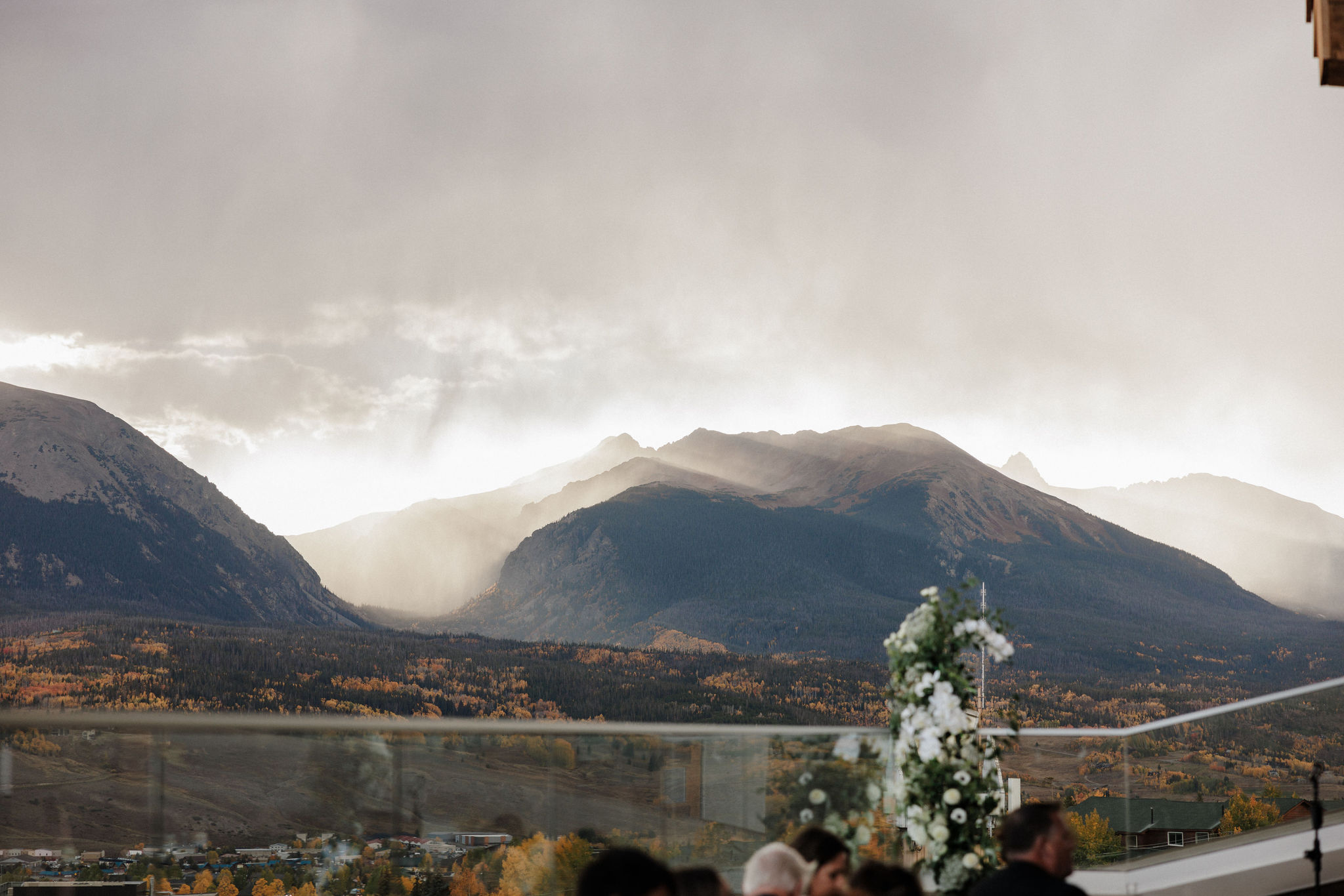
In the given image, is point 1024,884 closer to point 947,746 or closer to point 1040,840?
point 1040,840

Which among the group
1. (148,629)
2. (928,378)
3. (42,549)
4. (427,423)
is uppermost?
(928,378)

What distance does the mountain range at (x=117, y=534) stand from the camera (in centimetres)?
9012

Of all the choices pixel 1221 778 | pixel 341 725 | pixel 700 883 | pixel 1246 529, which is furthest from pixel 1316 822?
pixel 1246 529

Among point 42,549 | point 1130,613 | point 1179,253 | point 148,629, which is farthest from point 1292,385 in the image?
point 42,549

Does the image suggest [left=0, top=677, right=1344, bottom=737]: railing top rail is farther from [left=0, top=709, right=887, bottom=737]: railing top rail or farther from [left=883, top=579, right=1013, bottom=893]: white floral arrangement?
[left=883, top=579, right=1013, bottom=893]: white floral arrangement

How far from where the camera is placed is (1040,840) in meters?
3.34

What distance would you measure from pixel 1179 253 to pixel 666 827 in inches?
3865

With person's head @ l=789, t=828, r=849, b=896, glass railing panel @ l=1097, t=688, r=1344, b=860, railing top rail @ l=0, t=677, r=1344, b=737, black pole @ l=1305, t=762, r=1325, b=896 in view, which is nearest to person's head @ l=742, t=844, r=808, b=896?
person's head @ l=789, t=828, r=849, b=896

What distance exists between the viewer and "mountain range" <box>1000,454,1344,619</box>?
14225 centimetres

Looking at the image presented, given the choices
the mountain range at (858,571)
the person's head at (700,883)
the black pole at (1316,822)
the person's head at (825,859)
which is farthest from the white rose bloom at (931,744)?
the mountain range at (858,571)

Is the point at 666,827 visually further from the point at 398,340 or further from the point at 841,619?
the point at 398,340

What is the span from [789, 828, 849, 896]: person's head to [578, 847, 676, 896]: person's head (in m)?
1.05

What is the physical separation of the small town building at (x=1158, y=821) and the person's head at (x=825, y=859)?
4.05 meters

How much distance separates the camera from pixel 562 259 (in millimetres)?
102875
